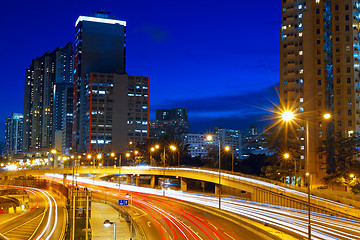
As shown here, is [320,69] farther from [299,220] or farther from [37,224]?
[37,224]

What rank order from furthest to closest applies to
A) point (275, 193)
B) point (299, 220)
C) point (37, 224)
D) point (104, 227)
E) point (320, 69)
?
point (320, 69), point (275, 193), point (37, 224), point (104, 227), point (299, 220)

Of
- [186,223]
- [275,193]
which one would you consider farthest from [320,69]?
[186,223]

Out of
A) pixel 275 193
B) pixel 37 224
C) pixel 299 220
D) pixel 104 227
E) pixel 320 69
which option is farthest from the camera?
pixel 320 69

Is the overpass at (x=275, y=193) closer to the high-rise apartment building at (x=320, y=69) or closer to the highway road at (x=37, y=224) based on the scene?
the highway road at (x=37, y=224)

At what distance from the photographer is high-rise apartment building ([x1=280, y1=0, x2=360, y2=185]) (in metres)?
88.9

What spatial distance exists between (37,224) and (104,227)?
16.6m

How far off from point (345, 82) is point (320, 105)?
28.2 ft

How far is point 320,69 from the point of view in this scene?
95.6m

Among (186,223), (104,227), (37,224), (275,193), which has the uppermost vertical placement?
(275,193)

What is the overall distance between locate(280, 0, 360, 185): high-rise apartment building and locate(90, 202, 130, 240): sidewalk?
4776cm

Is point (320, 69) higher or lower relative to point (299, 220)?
higher

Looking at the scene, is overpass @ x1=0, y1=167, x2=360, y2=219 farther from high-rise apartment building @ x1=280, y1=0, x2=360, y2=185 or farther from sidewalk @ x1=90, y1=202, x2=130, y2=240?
high-rise apartment building @ x1=280, y1=0, x2=360, y2=185

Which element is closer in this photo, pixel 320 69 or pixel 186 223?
pixel 186 223

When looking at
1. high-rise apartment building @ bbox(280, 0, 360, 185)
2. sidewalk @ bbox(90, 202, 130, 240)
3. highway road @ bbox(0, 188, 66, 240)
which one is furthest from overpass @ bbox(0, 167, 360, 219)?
high-rise apartment building @ bbox(280, 0, 360, 185)
